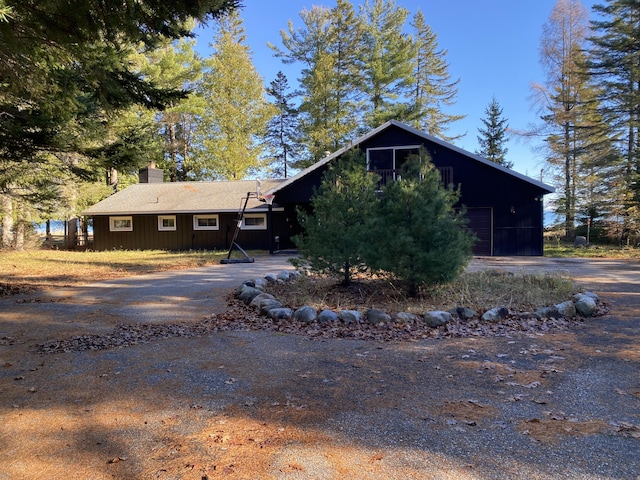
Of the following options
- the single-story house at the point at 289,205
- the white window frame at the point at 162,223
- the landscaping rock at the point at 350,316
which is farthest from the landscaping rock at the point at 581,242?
the white window frame at the point at 162,223

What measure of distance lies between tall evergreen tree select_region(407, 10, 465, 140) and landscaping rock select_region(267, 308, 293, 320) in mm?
25491

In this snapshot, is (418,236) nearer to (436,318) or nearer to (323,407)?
(436,318)

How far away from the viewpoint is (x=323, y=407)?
123 inches

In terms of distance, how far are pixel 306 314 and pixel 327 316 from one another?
12.8 inches

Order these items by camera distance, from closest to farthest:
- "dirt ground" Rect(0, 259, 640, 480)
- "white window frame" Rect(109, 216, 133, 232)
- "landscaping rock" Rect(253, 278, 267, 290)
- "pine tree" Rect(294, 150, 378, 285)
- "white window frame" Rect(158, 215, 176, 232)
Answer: "dirt ground" Rect(0, 259, 640, 480)
"pine tree" Rect(294, 150, 378, 285)
"landscaping rock" Rect(253, 278, 267, 290)
"white window frame" Rect(158, 215, 176, 232)
"white window frame" Rect(109, 216, 133, 232)

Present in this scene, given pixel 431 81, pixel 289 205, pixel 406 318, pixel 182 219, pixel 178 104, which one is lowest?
pixel 406 318

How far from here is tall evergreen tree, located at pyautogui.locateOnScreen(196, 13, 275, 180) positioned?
27.4 meters

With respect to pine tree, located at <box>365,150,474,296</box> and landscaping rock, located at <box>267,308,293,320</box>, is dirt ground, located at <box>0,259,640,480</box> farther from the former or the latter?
pine tree, located at <box>365,150,474,296</box>

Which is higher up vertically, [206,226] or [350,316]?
[206,226]

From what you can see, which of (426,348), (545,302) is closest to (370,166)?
(545,302)

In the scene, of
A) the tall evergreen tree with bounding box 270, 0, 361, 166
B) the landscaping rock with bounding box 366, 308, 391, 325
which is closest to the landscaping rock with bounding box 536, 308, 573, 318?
the landscaping rock with bounding box 366, 308, 391, 325

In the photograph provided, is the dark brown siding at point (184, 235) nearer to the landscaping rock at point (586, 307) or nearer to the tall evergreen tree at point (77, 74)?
the tall evergreen tree at point (77, 74)

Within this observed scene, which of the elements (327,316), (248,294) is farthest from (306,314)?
(248,294)

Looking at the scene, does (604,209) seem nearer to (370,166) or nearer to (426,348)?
(370,166)
